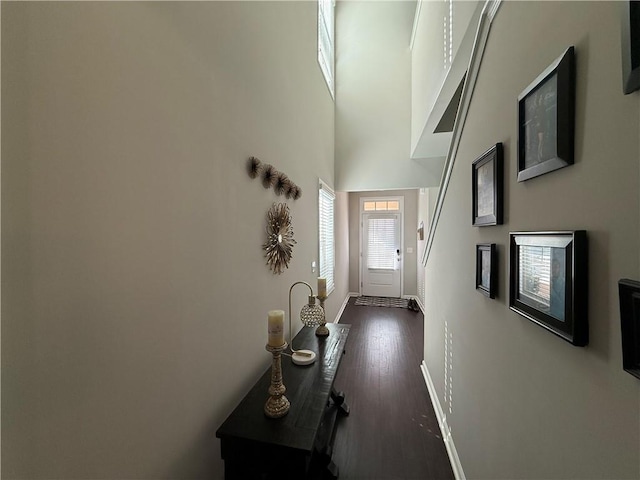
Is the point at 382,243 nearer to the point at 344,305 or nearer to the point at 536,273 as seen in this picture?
the point at 344,305

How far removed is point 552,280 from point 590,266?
0.12 m

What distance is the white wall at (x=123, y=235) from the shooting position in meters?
0.56

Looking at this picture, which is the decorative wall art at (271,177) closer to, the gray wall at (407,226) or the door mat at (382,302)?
the door mat at (382,302)

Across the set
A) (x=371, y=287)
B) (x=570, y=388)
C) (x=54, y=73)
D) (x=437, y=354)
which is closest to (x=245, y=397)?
(x=570, y=388)

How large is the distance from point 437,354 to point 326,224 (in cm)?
207

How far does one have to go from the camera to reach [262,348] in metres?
1.68

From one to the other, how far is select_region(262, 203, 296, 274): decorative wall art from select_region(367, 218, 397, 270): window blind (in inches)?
176

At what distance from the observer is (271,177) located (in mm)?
1719

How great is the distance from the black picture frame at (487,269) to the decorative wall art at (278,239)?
4.04 feet

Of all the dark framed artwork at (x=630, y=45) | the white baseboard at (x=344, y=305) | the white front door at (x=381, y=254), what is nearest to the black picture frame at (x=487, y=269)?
the dark framed artwork at (x=630, y=45)

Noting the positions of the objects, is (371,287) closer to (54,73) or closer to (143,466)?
(143,466)

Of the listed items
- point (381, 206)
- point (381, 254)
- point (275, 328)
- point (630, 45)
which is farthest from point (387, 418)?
point (381, 206)

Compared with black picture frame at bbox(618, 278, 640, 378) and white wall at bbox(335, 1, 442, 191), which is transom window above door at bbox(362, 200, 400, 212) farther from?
black picture frame at bbox(618, 278, 640, 378)

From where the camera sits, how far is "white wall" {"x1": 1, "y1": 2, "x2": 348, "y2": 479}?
562 mm
